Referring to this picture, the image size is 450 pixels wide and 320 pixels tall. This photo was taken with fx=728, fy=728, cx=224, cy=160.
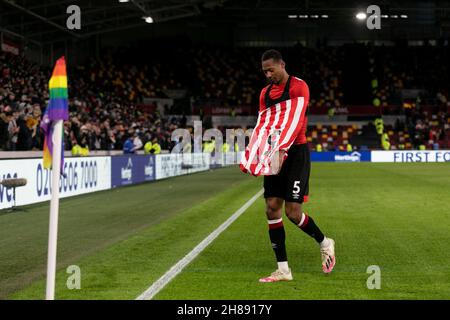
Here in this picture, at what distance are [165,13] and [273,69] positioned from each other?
49159mm

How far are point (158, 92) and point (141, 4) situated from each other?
17.2 metres

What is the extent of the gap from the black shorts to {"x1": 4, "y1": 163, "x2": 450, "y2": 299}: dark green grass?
96 cm

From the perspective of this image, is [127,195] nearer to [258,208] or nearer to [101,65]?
[258,208]

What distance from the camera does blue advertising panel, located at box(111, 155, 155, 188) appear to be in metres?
26.4

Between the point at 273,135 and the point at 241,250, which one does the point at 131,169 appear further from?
the point at 273,135

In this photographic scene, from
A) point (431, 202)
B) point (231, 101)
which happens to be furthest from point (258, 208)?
point (231, 101)

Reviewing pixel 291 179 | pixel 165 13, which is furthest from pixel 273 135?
pixel 165 13

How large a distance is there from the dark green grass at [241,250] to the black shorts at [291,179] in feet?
3.15

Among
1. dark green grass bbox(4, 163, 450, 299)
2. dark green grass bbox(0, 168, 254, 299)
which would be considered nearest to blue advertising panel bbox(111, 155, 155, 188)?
dark green grass bbox(0, 168, 254, 299)

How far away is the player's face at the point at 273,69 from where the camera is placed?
25.3 feet

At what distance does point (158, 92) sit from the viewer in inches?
2485

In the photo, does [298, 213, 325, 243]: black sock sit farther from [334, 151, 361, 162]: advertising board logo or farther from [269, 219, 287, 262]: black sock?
[334, 151, 361, 162]: advertising board logo

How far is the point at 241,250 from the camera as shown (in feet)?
34.2
